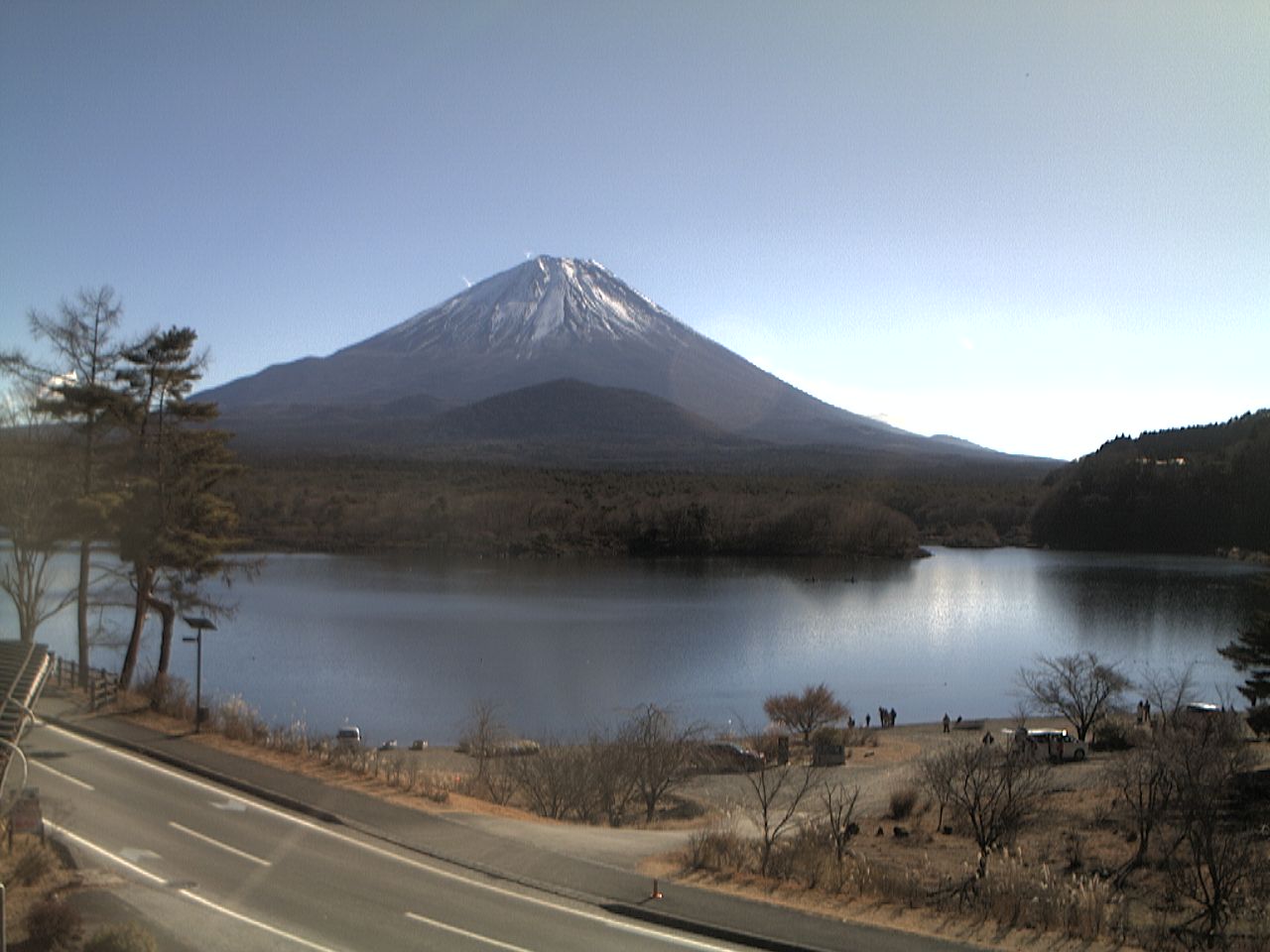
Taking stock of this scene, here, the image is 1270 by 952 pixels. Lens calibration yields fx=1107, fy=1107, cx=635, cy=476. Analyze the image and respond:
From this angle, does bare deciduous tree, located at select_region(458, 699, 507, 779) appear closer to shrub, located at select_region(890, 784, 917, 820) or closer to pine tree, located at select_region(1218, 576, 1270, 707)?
shrub, located at select_region(890, 784, 917, 820)

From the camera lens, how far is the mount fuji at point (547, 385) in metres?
128

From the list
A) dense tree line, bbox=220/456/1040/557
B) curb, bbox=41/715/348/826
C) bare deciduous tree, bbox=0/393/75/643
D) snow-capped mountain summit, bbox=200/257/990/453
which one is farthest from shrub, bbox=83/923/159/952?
snow-capped mountain summit, bbox=200/257/990/453

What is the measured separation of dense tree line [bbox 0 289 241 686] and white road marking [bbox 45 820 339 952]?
7.67m

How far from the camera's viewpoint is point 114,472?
17.1 metres

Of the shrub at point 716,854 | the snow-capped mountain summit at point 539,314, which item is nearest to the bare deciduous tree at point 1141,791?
the shrub at point 716,854

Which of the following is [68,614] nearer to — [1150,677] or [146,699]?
[146,699]

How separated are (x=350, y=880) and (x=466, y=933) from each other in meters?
1.39

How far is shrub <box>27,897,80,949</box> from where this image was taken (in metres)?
5.85

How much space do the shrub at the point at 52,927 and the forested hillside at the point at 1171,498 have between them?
6900 cm

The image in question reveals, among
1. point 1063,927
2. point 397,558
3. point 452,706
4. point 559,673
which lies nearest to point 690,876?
point 1063,927

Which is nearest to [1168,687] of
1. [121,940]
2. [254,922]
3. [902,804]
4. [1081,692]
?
[1081,692]

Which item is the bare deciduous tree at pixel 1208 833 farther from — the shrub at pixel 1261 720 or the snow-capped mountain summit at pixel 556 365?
the snow-capped mountain summit at pixel 556 365

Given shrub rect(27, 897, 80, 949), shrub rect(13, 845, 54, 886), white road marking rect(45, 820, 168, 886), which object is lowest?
white road marking rect(45, 820, 168, 886)

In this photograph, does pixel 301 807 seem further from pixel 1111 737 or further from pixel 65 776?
pixel 1111 737
